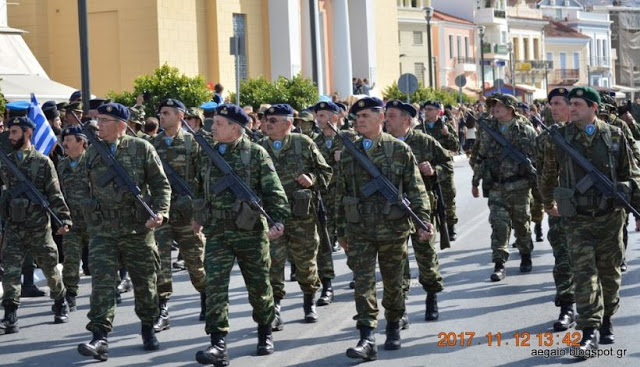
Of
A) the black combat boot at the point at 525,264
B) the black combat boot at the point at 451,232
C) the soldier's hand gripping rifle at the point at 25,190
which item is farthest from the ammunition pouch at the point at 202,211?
the black combat boot at the point at 451,232

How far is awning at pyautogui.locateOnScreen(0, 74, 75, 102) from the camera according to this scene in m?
26.7

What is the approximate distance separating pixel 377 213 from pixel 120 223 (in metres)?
2.06

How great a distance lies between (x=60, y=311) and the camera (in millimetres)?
12516

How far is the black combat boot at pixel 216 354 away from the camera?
9484 mm

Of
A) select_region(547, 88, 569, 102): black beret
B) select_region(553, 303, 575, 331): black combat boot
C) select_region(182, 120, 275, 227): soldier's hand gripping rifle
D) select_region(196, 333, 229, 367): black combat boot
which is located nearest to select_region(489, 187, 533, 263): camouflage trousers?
select_region(553, 303, 575, 331): black combat boot

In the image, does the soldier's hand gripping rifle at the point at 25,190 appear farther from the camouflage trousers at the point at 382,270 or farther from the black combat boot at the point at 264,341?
the camouflage trousers at the point at 382,270

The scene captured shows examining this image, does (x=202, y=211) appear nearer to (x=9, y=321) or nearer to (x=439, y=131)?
(x=9, y=321)

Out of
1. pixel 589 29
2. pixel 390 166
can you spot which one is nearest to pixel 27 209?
pixel 390 166

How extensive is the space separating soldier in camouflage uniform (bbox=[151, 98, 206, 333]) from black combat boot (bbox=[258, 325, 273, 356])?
1.75 m

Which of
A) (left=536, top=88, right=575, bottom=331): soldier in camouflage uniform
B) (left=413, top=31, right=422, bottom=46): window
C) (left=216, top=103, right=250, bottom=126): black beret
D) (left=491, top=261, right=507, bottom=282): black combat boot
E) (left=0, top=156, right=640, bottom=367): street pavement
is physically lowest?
(left=0, top=156, right=640, bottom=367): street pavement

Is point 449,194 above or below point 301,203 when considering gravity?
below

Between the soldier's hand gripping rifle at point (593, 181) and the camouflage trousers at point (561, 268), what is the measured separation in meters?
0.92

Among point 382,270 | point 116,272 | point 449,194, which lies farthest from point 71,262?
point 449,194

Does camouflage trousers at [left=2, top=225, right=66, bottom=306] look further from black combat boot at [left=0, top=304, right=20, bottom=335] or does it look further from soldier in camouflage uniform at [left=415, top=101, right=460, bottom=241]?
soldier in camouflage uniform at [left=415, top=101, right=460, bottom=241]
